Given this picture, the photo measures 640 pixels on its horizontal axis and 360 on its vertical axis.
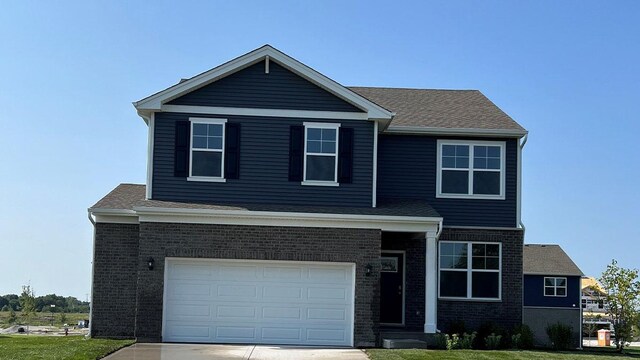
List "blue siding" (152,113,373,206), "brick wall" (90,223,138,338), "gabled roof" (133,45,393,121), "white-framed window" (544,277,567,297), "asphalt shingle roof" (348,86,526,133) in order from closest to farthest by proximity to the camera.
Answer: "gabled roof" (133,45,393,121) → "blue siding" (152,113,373,206) → "brick wall" (90,223,138,338) → "asphalt shingle roof" (348,86,526,133) → "white-framed window" (544,277,567,297)

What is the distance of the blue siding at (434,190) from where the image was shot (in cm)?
2541

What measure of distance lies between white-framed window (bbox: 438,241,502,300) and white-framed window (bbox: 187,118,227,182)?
6897 millimetres

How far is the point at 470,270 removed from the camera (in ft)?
83.3

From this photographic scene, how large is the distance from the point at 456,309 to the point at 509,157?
15.0ft

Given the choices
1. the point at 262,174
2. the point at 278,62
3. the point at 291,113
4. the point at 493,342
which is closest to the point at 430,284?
the point at 493,342

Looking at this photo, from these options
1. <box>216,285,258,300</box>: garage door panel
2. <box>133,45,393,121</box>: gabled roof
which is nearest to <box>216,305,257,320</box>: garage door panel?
<box>216,285,258,300</box>: garage door panel

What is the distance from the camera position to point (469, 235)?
25359 mm

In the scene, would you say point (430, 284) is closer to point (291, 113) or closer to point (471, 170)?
point (471, 170)

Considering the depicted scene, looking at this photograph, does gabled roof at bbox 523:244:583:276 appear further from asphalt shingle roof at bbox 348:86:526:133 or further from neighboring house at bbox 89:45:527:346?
neighboring house at bbox 89:45:527:346

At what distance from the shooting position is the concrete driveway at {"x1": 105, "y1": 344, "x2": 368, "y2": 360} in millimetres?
18203

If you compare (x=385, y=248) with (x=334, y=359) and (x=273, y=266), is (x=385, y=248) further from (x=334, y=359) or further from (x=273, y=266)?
(x=334, y=359)

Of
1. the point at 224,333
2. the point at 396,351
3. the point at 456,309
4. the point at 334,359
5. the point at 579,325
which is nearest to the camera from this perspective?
the point at 334,359

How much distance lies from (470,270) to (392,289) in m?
2.29

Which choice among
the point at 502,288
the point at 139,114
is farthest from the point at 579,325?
the point at 139,114
